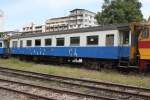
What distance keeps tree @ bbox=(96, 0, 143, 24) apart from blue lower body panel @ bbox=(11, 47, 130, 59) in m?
18.6

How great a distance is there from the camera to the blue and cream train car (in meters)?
20.0

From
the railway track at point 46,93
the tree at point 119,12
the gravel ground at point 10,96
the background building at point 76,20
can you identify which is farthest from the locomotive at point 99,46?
the background building at point 76,20

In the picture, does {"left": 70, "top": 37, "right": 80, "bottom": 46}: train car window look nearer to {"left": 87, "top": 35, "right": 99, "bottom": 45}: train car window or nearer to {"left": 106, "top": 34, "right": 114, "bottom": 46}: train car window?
{"left": 87, "top": 35, "right": 99, "bottom": 45}: train car window

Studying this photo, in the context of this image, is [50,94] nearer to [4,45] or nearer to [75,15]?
[4,45]

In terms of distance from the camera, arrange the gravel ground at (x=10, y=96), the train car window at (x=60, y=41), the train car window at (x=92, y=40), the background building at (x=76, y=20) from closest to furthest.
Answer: the gravel ground at (x=10, y=96), the train car window at (x=92, y=40), the train car window at (x=60, y=41), the background building at (x=76, y=20)

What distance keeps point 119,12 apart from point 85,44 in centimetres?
2339

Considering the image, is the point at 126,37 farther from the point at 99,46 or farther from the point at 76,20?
the point at 76,20

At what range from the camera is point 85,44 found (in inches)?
897

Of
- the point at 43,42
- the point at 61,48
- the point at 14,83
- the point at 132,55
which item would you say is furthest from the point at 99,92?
the point at 43,42

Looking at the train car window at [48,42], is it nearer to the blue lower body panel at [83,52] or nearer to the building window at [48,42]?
the building window at [48,42]

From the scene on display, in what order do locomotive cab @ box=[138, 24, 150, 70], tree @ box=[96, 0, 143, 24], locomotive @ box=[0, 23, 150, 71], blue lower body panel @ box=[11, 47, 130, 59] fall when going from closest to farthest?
locomotive cab @ box=[138, 24, 150, 70]
locomotive @ box=[0, 23, 150, 71]
blue lower body panel @ box=[11, 47, 130, 59]
tree @ box=[96, 0, 143, 24]

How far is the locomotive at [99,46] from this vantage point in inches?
744

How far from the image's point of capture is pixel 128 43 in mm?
19484

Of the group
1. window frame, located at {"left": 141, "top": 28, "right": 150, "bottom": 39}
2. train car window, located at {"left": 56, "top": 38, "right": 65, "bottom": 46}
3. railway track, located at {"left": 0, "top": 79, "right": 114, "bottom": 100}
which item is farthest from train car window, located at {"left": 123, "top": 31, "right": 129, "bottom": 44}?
railway track, located at {"left": 0, "top": 79, "right": 114, "bottom": 100}
